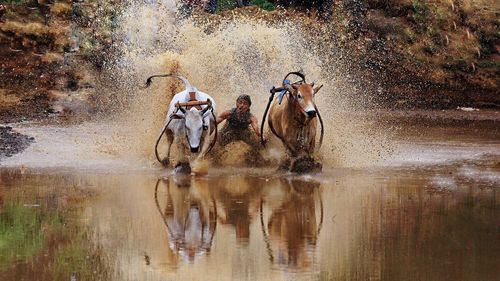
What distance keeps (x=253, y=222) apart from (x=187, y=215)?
0.78 metres

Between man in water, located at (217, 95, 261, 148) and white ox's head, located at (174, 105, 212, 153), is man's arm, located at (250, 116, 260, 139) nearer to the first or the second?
man in water, located at (217, 95, 261, 148)

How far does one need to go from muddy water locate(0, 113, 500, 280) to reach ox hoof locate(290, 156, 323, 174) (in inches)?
9.6

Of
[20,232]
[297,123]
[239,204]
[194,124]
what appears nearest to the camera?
[20,232]

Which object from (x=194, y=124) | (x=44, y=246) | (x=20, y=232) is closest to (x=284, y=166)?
(x=194, y=124)

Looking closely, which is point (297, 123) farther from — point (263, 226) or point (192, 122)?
point (263, 226)

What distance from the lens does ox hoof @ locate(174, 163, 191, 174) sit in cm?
1476

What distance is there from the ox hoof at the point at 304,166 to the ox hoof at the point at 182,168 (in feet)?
4.47

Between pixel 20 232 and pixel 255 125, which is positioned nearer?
pixel 20 232

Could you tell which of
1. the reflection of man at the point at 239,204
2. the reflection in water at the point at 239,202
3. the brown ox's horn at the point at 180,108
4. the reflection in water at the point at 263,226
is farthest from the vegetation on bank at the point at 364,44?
the reflection of man at the point at 239,204

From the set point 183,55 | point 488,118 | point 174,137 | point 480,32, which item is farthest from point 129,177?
point 480,32

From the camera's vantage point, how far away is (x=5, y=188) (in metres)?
13.3

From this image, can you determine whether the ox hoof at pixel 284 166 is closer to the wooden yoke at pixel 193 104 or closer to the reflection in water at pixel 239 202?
the reflection in water at pixel 239 202

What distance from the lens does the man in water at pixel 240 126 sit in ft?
51.7

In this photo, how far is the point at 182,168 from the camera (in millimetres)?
14773
